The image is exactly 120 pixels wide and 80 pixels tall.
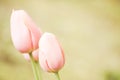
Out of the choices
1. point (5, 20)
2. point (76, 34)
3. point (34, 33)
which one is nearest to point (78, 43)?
point (76, 34)

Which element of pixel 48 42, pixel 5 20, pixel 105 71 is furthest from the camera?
pixel 5 20

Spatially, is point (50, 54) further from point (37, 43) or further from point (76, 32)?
point (76, 32)

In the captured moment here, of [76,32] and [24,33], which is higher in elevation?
[24,33]

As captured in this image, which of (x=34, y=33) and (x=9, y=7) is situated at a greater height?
(x=34, y=33)

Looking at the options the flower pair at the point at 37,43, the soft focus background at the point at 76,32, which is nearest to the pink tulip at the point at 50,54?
the flower pair at the point at 37,43

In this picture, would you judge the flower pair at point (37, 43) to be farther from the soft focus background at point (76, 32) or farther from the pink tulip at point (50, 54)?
the soft focus background at point (76, 32)

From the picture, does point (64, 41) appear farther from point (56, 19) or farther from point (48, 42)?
point (48, 42)

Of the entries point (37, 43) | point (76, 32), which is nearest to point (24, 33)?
point (37, 43)

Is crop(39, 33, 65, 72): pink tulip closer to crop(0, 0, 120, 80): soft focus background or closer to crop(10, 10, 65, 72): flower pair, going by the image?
crop(10, 10, 65, 72): flower pair
